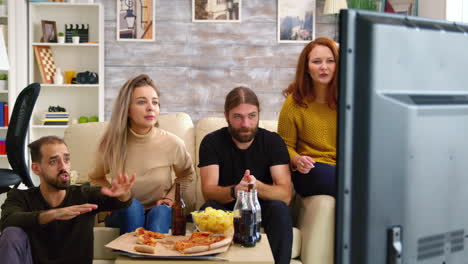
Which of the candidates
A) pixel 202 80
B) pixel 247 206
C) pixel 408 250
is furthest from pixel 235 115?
pixel 202 80

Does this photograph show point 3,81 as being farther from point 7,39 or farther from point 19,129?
point 19,129

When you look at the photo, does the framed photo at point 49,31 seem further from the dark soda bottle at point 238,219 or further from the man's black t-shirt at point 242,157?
the dark soda bottle at point 238,219

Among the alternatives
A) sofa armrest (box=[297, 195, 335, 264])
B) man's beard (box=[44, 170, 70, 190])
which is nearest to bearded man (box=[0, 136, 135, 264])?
man's beard (box=[44, 170, 70, 190])

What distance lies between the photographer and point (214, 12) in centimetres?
558

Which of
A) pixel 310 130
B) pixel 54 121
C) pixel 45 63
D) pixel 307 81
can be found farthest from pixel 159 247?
pixel 45 63

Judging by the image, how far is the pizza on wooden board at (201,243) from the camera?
176 cm

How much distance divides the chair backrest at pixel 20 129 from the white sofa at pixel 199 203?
2.62ft

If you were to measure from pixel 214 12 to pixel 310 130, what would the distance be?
126 inches

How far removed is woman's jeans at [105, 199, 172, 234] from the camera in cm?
225

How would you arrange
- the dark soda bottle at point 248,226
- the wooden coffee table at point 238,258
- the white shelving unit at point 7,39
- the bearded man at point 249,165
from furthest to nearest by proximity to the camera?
the white shelving unit at point 7,39 → the bearded man at point 249,165 → the dark soda bottle at point 248,226 → the wooden coffee table at point 238,258

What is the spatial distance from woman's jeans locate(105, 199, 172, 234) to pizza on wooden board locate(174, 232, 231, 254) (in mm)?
334

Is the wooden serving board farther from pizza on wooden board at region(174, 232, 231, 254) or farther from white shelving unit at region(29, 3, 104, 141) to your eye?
white shelving unit at region(29, 3, 104, 141)

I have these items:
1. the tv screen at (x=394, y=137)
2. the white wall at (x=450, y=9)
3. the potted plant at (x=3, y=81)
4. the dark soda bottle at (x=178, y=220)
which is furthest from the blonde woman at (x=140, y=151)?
the potted plant at (x=3, y=81)

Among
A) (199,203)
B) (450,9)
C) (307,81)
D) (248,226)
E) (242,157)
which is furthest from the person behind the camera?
(450,9)
